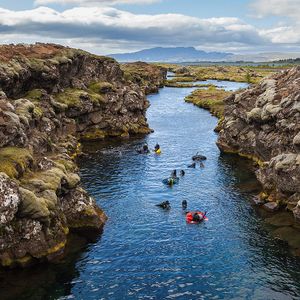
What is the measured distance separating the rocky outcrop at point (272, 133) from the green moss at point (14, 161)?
4106 cm

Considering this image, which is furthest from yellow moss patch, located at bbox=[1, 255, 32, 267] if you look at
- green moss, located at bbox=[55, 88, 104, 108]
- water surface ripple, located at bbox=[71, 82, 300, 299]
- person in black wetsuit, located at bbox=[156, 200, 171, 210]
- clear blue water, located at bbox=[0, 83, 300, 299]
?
green moss, located at bbox=[55, 88, 104, 108]

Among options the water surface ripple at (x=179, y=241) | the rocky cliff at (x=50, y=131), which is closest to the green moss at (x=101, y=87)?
the rocky cliff at (x=50, y=131)

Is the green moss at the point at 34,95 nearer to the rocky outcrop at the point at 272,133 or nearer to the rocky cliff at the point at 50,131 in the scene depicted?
the rocky cliff at the point at 50,131

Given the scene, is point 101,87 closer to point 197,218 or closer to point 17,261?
point 197,218

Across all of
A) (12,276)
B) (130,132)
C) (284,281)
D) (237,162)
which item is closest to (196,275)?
(284,281)

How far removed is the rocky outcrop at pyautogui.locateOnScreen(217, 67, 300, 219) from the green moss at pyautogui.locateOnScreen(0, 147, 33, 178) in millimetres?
41056

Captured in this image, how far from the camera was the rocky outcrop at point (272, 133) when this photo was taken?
7206cm

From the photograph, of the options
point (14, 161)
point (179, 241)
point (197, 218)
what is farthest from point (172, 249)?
point (14, 161)

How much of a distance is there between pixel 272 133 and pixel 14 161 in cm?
5759

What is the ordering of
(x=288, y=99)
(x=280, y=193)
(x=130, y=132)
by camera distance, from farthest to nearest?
(x=130, y=132) → (x=288, y=99) → (x=280, y=193)

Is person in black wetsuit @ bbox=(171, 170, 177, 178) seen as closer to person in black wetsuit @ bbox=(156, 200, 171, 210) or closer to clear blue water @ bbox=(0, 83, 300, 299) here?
clear blue water @ bbox=(0, 83, 300, 299)

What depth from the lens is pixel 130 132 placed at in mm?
133125

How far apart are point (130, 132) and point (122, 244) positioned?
257ft

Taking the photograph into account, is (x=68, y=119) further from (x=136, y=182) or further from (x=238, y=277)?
(x=238, y=277)
